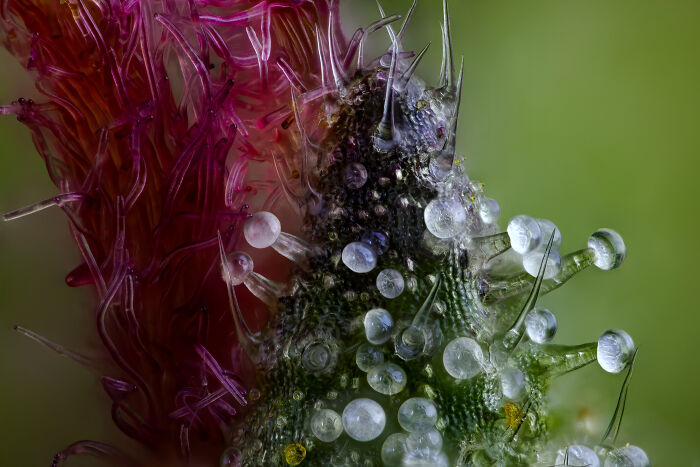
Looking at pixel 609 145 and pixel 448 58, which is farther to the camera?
pixel 609 145

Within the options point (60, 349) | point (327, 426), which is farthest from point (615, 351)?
point (60, 349)

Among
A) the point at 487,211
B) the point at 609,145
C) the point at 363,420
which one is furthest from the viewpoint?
the point at 609,145

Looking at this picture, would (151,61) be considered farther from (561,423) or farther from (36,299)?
(561,423)

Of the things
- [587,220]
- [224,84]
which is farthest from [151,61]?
[587,220]

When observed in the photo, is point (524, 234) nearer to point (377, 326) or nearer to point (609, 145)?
point (377, 326)

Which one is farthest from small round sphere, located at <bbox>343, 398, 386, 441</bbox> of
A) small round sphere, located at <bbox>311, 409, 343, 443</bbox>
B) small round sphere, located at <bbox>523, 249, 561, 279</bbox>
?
small round sphere, located at <bbox>523, 249, 561, 279</bbox>

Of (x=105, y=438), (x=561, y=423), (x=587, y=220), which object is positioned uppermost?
(x=587, y=220)

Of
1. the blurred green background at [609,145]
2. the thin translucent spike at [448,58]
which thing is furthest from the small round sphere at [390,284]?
the blurred green background at [609,145]
